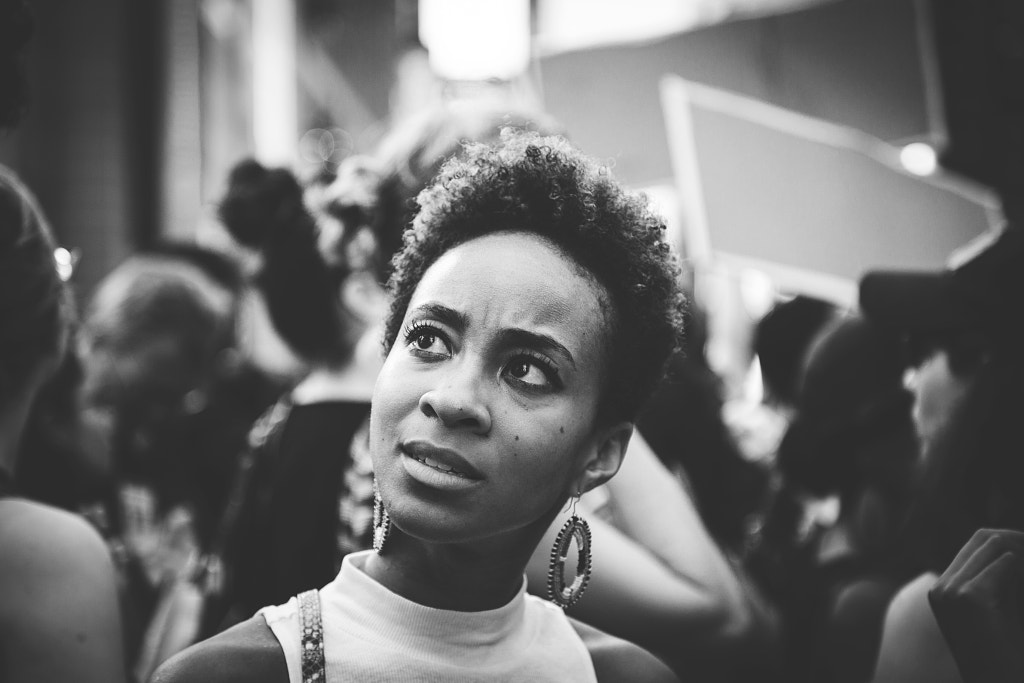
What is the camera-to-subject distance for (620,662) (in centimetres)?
147

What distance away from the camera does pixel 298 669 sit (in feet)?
4.19

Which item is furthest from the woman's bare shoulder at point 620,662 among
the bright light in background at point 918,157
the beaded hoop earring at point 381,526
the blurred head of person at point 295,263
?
the bright light in background at point 918,157

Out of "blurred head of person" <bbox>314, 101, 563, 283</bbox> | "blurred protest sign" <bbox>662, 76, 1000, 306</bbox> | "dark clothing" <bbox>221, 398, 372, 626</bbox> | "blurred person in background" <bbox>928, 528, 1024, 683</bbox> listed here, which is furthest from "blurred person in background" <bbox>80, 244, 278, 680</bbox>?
"blurred protest sign" <bbox>662, 76, 1000, 306</bbox>

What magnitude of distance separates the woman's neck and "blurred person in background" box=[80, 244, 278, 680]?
100 cm

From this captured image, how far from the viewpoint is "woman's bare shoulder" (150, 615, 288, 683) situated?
1.24m

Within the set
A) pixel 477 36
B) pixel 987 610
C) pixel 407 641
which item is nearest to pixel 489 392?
pixel 407 641

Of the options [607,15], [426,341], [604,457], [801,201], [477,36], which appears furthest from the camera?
[477,36]

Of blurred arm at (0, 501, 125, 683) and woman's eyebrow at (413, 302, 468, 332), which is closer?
woman's eyebrow at (413, 302, 468, 332)

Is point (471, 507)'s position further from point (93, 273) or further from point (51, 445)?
point (93, 273)

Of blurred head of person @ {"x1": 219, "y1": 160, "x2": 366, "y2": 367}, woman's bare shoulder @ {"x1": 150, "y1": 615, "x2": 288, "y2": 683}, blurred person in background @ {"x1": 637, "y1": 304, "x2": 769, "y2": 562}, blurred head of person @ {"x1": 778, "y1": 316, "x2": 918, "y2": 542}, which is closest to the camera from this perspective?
woman's bare shoulder @ {"x1": 150, "y1": 615, "x2": 288, "y2": 683}

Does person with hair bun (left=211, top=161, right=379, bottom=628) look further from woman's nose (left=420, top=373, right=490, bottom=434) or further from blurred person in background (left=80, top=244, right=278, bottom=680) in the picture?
woman's nose (left=420, top=373, right=490, bottom=434)

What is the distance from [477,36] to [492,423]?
9043 millimetres

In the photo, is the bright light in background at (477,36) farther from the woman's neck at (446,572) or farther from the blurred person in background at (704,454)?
the woman's neck at (446,572)

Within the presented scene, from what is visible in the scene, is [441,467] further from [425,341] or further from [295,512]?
[295,512]
